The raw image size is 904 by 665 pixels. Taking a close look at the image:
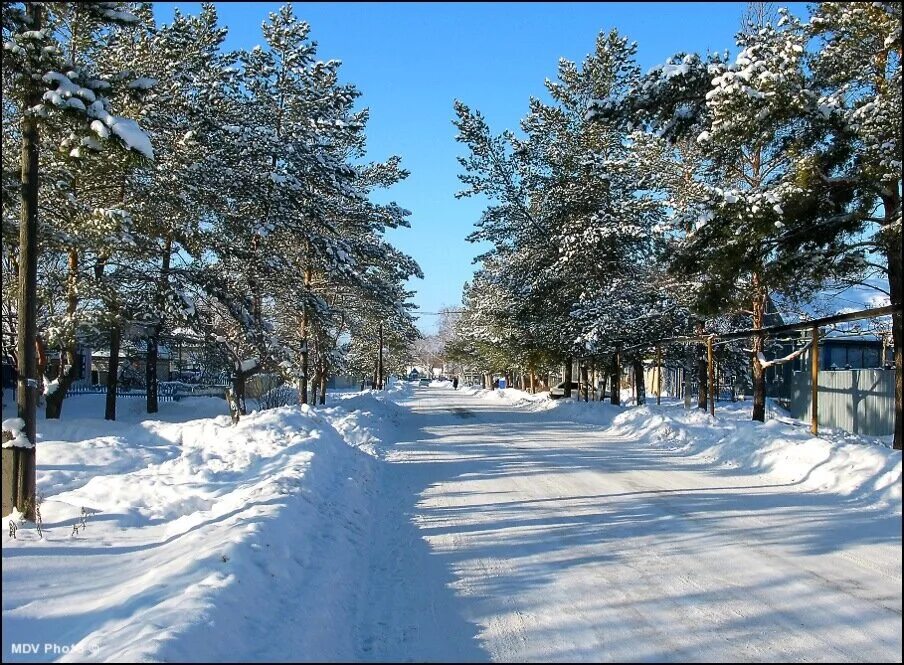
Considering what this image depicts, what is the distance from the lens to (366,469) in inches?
511

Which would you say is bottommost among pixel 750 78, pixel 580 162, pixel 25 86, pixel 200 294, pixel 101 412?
pixel 101 412

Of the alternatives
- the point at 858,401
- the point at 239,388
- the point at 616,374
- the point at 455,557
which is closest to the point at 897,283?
the point at 455,557

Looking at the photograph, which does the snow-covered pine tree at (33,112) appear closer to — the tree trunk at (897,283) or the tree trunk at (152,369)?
the tree trunk at (897,283)

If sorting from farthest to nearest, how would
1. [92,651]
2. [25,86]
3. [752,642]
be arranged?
1. [25,86]
2. [752,642]
3. [92,651]

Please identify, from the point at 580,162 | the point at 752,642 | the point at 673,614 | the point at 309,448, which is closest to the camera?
the point at 752,642

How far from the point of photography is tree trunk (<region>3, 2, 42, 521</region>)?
27.3 ft

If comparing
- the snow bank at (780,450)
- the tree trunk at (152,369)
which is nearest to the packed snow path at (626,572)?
the snow bank at (780,450)

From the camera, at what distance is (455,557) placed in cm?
724

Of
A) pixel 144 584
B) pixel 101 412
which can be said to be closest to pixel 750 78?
pixel 144 584

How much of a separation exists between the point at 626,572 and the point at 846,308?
109ft

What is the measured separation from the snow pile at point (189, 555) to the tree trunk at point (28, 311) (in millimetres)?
436

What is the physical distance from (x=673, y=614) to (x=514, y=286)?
24.9m

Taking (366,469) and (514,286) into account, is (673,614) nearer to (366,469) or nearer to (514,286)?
(366,469)

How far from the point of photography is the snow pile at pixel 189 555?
4.58 metres
